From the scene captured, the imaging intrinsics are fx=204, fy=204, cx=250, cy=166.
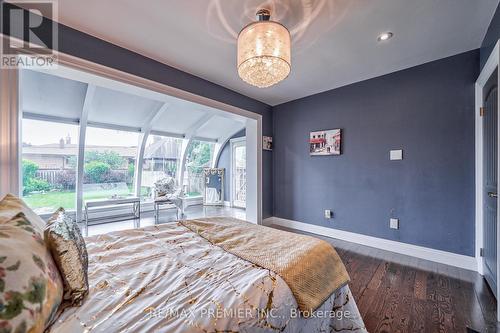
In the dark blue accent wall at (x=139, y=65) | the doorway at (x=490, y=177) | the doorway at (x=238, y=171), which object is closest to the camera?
the doorway at (x=490, y=177)

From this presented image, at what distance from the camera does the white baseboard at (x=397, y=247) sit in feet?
8.02

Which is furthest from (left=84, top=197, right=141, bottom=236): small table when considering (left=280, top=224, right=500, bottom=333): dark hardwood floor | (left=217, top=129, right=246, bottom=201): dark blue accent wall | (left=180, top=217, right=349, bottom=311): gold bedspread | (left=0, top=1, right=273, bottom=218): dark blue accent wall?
(left=280, top=224, right=500, bottom=333): dark hardwood floor

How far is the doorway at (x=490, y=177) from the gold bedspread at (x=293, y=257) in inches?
68.1

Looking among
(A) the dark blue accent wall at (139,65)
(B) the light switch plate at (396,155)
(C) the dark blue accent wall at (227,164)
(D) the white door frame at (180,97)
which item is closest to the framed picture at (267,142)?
(D) the white door frame at (180,97)

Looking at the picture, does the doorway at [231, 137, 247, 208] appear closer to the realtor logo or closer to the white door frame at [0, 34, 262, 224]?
the white door frame at [0, 34, 262, 224]

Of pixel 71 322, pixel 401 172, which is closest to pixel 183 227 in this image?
pixel 71 322

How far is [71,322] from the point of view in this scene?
0.74 meters

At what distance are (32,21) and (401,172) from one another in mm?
4486

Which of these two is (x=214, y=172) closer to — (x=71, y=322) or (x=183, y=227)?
(x=183, y=227)

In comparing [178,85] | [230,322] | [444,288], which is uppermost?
[178,85]

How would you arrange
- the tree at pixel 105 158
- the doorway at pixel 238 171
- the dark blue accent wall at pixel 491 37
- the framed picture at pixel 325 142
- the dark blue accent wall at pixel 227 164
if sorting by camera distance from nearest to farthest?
the dark blue accent wall at pixel 491 37 < the framed picture at pixel 325 142 < the tree at pixel 105 158 < the doorway at pixel 238 171 < the dark blue accent wall at pixel 227 164

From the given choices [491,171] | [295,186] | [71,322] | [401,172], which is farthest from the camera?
[295,186]

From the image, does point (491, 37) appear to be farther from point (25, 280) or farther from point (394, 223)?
point (25, 280)

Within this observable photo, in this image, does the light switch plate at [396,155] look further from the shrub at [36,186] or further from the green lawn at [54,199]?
the shrub at [36,186]
